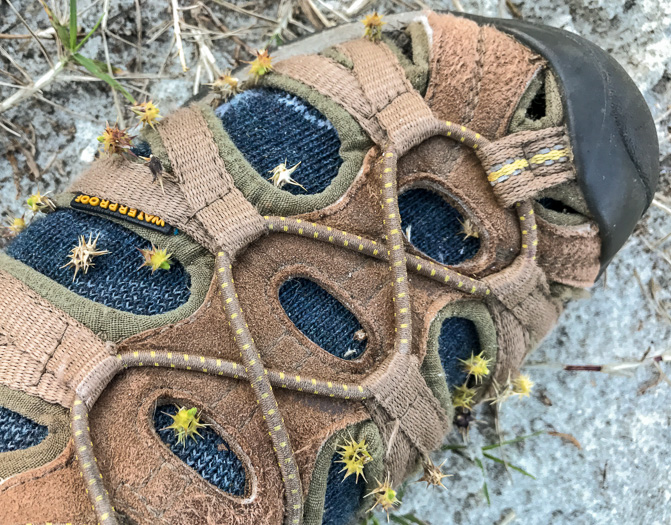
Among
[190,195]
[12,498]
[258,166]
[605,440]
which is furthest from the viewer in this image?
[605,440]

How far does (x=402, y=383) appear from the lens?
1.20m

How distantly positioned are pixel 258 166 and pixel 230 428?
55 cm

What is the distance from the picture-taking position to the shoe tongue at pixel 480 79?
1289 mm

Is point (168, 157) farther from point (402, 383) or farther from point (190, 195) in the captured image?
point (402, 383)

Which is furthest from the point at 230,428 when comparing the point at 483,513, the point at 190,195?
the point at 483,513

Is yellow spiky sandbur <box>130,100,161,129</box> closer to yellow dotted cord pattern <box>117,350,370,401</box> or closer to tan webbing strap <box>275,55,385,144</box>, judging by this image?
tan webbing strap <box>275,55,385,144</box>

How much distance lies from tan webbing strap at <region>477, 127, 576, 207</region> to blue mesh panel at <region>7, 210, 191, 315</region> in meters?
0.71

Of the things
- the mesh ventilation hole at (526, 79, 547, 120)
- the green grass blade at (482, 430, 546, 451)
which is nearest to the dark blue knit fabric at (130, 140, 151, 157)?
the mesh ventilation hole at (526, 79, 547, 120)

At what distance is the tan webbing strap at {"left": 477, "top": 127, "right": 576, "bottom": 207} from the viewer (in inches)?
49.9

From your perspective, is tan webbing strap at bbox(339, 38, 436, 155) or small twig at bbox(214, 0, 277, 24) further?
small twig at bbox(214, 0, 277, 24)
